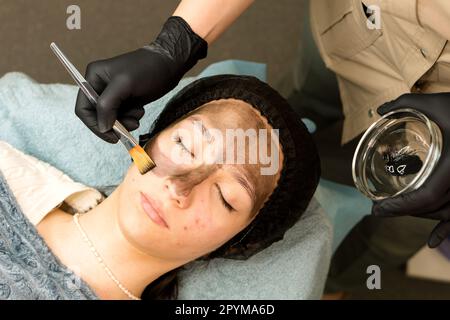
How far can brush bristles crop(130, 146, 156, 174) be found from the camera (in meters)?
1.02

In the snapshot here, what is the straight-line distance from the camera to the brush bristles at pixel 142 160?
1018mm

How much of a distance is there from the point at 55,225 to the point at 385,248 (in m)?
1.05

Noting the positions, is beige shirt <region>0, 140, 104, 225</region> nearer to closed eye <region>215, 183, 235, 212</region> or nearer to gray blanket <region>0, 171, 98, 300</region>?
gray blanket <region>0, 171, 98, 300</region>

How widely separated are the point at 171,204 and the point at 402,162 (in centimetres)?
47

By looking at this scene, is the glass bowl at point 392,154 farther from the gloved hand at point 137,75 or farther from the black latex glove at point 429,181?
the gloved hand at point 137,75

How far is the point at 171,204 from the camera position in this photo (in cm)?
102

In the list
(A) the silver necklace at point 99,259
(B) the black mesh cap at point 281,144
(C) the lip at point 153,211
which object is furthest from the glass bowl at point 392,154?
(A) the silver necklace at point 99,259

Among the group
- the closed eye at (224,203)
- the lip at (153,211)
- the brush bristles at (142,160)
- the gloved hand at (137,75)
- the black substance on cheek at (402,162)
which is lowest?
the black substance on cheek at (402,162)

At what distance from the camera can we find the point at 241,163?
1069 millimetres

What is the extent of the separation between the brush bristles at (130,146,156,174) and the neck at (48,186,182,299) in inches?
5.6

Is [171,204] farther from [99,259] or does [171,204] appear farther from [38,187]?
[38,187]

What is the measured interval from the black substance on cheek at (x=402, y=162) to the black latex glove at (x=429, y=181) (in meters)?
0.08

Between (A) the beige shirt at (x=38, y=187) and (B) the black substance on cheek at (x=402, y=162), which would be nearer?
(B) the black substance on cheek at (x=402, y=162)
